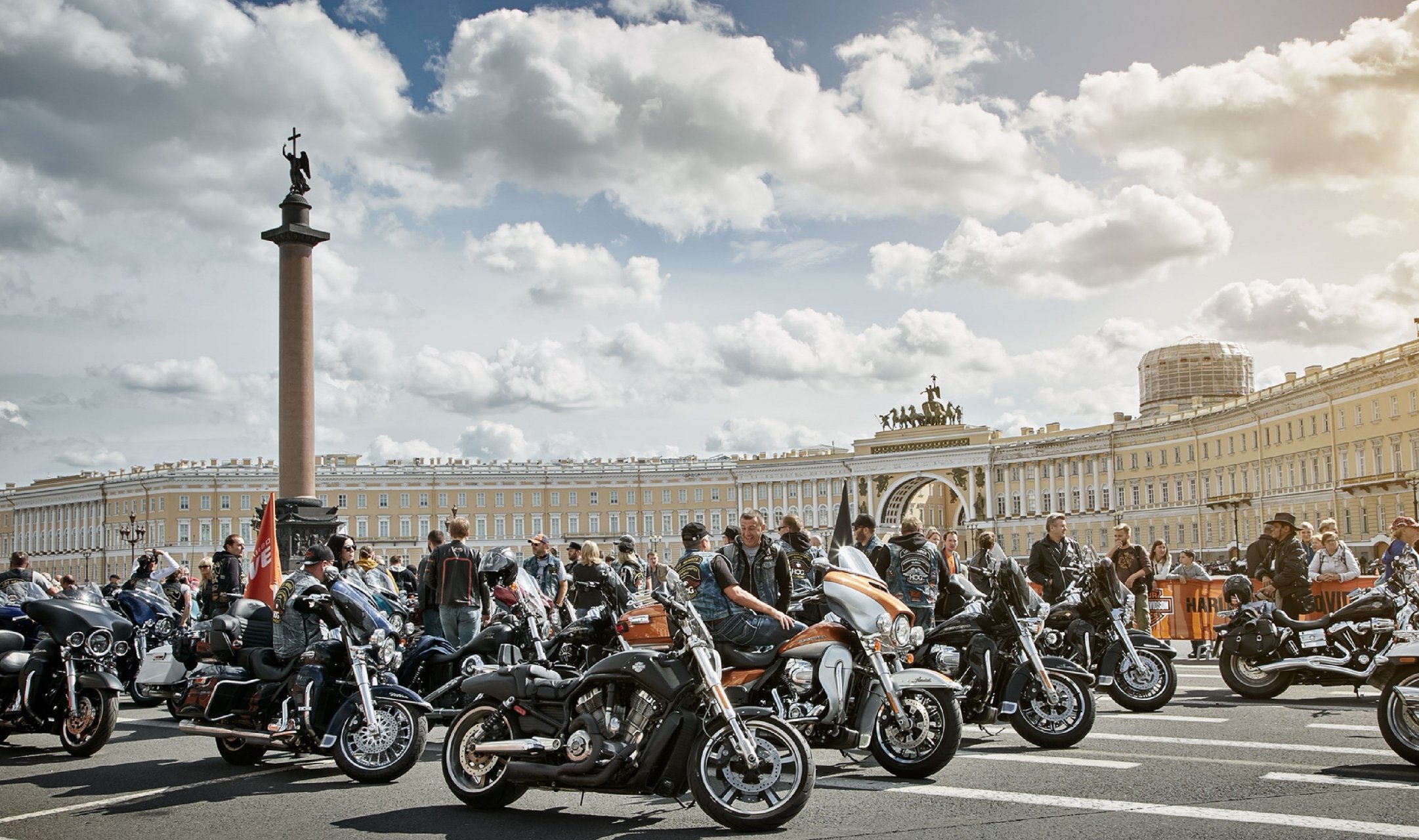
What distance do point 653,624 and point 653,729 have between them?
2944 millimetres

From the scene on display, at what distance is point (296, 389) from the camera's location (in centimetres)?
2838

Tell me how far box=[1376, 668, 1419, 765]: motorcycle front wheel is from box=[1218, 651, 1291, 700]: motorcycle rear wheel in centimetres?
446

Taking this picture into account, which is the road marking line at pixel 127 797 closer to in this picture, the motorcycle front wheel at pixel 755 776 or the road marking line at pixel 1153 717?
the motorcycle front wheel at pixel 755 776

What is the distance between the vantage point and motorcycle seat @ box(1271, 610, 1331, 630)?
42.8ft

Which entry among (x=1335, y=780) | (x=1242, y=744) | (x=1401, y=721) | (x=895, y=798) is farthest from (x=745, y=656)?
(x=1401, y=721)

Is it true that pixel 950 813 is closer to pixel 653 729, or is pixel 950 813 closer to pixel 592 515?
pixel 653 729

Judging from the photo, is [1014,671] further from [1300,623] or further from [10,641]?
[10,641]

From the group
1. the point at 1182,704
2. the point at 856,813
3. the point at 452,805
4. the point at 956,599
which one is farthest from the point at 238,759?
the point at 1182,704

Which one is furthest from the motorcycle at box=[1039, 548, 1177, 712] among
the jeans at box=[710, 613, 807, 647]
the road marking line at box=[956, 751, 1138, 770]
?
the jeans at box=[710, 613, 807, 647]

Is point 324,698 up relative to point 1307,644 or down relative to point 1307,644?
up

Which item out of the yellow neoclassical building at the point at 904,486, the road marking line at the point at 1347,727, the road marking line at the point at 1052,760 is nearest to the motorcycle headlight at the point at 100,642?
the road marking line at the point at 1052,760

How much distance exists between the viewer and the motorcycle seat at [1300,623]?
13.0m

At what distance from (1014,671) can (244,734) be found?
19.9 feet

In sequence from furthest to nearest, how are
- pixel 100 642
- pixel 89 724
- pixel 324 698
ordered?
pixel 100 642 < pixel 89 724 < pixel 324 698
